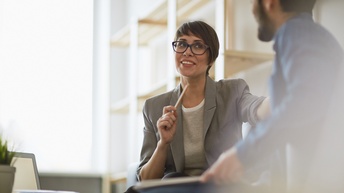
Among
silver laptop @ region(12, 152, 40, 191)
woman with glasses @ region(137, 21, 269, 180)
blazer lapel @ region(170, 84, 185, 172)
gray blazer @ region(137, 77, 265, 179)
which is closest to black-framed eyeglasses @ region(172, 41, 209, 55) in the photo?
woman with glasses @ region(137, 21, 269, 180)

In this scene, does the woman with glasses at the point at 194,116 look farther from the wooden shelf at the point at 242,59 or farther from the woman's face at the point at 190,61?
the wooden shelf at the point at 242,59

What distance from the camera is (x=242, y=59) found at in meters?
3.33

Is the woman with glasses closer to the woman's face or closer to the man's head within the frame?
the woman's face

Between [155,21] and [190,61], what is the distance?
234 cm

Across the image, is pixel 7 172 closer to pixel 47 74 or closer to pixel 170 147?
pixel 170 147

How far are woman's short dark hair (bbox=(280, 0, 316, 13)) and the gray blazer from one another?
0.65 metres

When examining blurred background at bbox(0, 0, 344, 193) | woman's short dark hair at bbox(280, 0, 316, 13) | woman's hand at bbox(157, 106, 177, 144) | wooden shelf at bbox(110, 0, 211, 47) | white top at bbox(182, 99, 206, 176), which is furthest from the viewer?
blurred background at bbox(0, 0, 344, 193)

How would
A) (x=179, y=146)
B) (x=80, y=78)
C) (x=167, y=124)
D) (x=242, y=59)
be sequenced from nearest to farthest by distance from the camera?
(x=167, y=124) < (x=179, y=146) < (x=242, y=59) < (x=80, y=78)

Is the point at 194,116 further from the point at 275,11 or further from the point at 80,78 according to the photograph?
the point at 80,78

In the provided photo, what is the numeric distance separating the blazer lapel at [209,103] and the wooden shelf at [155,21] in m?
1.63

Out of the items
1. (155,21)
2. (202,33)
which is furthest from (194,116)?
(155,21)

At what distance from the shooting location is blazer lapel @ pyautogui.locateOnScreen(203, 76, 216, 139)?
85.9 inches

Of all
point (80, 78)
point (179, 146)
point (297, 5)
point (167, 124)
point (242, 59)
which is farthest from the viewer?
point (80, 78)

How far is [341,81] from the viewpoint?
4.55 feet
